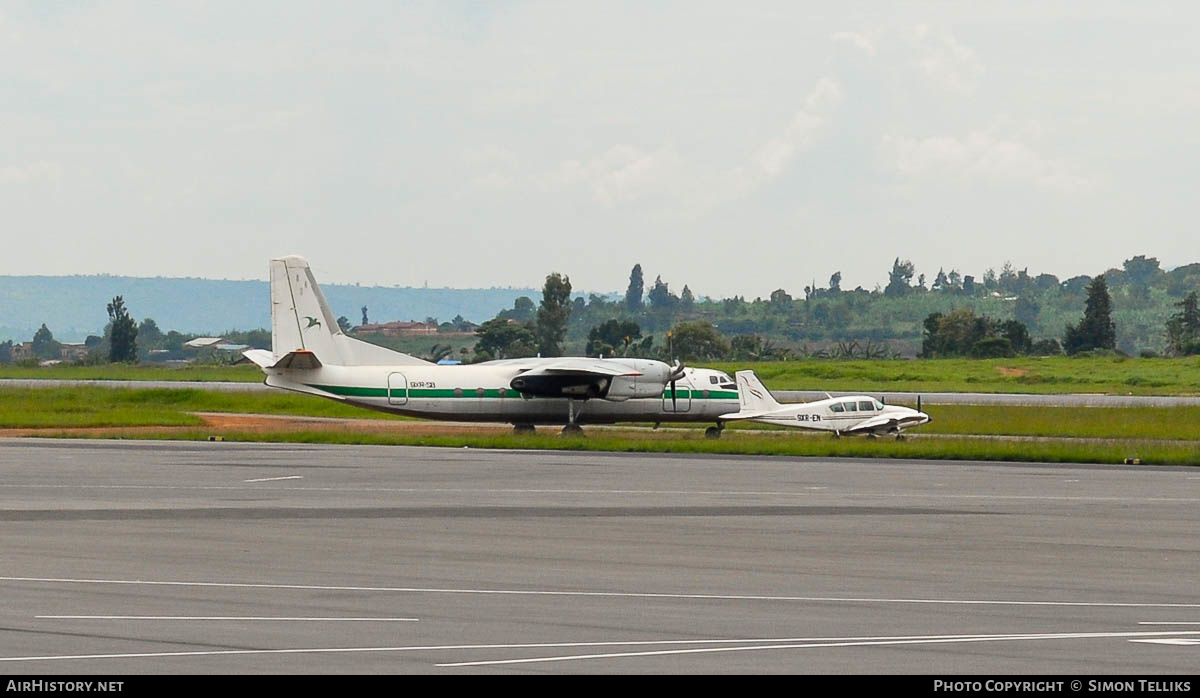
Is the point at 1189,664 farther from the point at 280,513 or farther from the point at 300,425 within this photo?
the point at 300,425

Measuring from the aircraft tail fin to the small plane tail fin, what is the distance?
1060 cm

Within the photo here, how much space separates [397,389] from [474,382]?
256cm

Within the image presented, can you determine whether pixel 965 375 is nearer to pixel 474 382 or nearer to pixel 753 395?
pixel 753 395

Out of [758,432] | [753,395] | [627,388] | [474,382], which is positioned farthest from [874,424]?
[474,382]

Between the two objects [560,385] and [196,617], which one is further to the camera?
[560,385]

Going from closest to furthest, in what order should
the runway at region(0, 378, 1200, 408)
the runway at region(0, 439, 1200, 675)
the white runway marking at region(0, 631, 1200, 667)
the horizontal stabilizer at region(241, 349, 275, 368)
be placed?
the white runway marking at region(0, 631, 1200, 667) < the runway at region(0, 439, 1200, 675) < the horizontal stabilizer at region(241, 349, 275, 368) < the runway at region(0, 378, 1200, 408)

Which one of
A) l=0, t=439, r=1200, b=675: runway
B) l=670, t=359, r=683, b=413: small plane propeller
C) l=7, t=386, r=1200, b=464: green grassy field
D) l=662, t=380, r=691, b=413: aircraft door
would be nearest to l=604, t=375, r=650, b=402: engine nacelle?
l=662, t=380, r=691, b=413: aircraft door

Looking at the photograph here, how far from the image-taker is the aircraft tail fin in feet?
171

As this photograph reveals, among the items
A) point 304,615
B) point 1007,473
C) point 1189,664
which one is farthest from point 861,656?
point 1007,473

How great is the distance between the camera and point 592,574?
17.4m

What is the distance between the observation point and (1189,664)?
11648 millimetres

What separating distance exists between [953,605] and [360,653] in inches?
235

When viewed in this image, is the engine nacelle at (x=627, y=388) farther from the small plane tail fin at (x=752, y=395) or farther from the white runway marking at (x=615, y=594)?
the white runway marking at (x=615, y=594)

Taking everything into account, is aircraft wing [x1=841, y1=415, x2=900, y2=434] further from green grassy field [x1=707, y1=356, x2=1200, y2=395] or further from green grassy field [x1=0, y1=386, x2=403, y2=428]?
green grassy field [x1=707, y1=356, x2=1200, y2=395]
